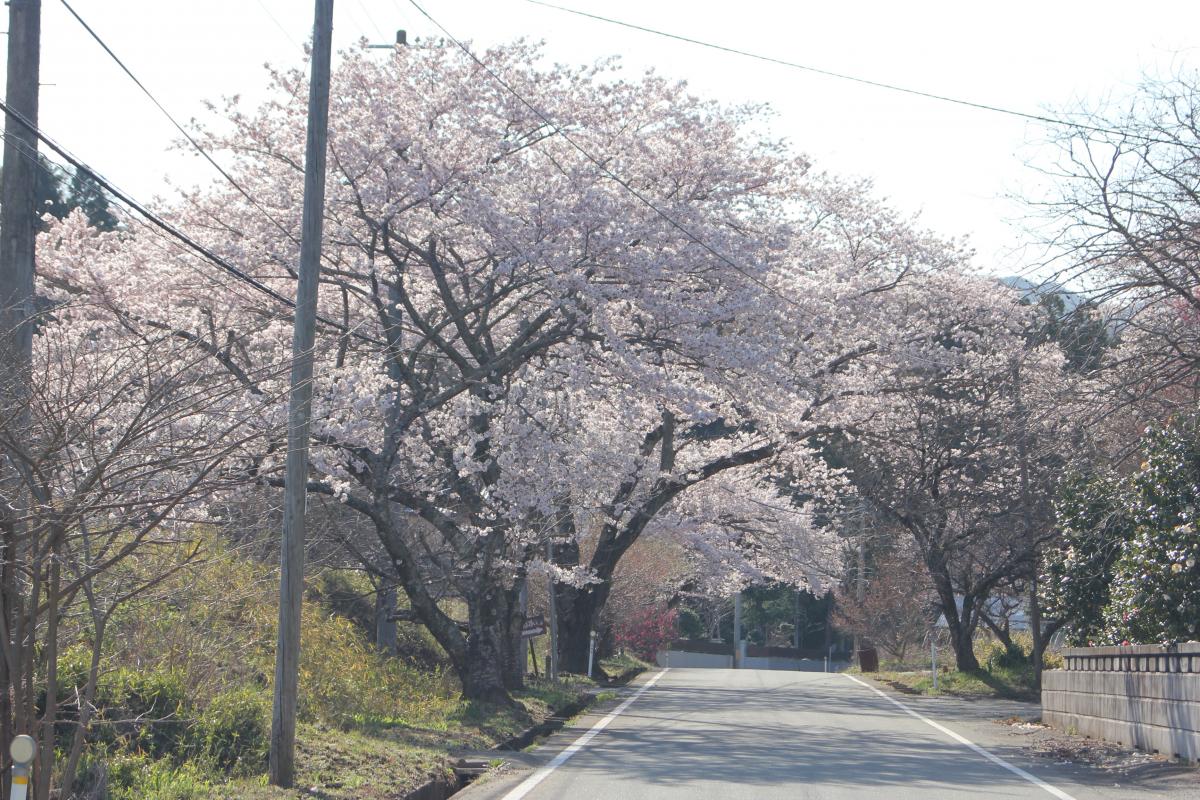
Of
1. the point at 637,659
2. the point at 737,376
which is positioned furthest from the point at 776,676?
the point at 737,376

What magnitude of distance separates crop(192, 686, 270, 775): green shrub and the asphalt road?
1.94 meters

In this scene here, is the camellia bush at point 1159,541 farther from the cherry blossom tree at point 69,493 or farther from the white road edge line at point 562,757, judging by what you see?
the cherry blossom tree at point 69,493

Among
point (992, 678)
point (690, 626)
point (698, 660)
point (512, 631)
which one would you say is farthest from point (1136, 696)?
point (690, 626)

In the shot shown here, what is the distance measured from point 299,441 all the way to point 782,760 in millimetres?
7120

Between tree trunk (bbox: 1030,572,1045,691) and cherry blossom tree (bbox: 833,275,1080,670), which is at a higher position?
cherry blossom tree (bbox: 833,275,1080,670)

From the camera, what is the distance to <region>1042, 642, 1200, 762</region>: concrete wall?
1245cm

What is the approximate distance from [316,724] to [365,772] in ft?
7.74

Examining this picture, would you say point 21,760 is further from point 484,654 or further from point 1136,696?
point 484,654

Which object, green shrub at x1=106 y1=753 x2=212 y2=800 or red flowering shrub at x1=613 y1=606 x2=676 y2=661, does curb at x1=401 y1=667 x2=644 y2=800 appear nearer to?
green shrub at x1=106 y1=753 x2=212 y2=800

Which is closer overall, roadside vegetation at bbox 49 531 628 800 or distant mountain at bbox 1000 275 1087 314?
roadside vegetation at bbox 49 531 628 800

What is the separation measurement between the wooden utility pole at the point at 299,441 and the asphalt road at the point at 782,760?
70.9 inches

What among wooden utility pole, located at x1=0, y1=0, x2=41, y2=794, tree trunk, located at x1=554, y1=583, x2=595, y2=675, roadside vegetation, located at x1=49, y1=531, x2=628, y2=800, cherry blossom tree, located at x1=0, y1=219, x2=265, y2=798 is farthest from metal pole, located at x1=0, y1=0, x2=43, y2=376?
tree trunk, located at x1=554, y1=583, x2=595, y2=675

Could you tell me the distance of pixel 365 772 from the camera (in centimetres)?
1112

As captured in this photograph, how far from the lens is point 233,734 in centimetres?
1103
